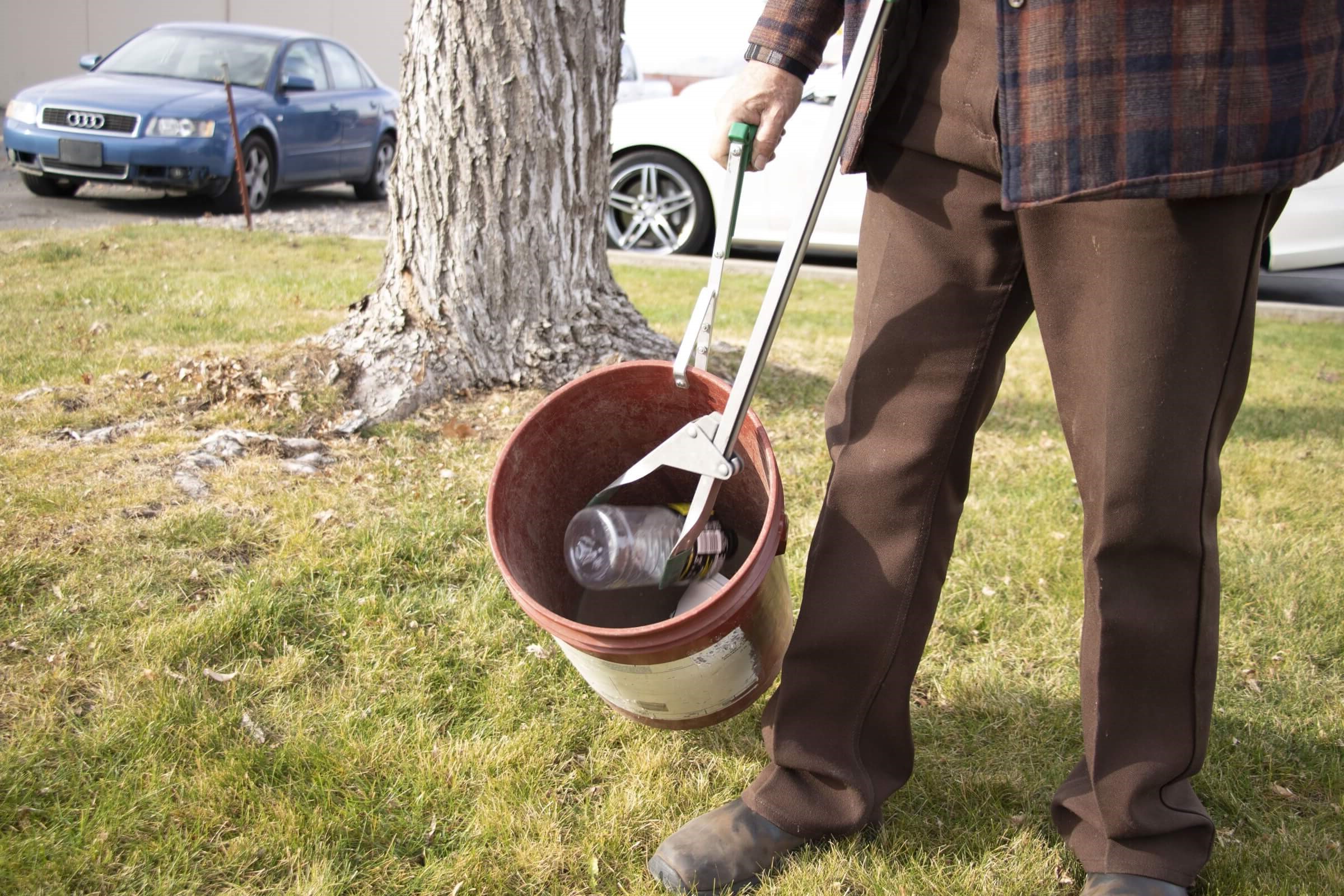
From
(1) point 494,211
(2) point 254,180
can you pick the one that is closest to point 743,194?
(1) point 494,211

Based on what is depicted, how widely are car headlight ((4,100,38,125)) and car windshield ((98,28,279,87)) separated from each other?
0.84 metres

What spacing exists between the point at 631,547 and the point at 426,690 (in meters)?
0.61

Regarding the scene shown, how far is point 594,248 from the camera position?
4.02 meters

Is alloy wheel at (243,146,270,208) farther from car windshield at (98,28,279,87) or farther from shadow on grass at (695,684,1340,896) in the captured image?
shadow on grass at (695,684,1340,896)

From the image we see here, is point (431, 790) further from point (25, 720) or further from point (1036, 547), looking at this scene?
point (1036, 547)

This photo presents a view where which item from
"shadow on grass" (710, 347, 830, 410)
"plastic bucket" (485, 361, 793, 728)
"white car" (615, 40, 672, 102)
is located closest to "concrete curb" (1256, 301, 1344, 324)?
"shadow on grass" (710, 347, 830, 410)

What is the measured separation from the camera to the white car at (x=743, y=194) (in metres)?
7.14

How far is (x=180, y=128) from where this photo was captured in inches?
305

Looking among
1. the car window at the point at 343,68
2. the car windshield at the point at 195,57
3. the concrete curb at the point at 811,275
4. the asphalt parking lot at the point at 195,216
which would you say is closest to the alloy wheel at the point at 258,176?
the asphalt parking lot at the point at 195,216

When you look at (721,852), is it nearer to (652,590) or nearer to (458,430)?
(652,590)

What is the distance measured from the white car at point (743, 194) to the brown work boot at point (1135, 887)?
227 inches

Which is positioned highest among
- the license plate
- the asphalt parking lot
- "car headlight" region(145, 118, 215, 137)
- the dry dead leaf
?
"car headlight" region(145, 118, 215, 137)

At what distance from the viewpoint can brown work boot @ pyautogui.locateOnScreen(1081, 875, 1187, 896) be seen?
1.69 metres

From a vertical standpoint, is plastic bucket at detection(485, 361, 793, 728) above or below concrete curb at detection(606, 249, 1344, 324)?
above
